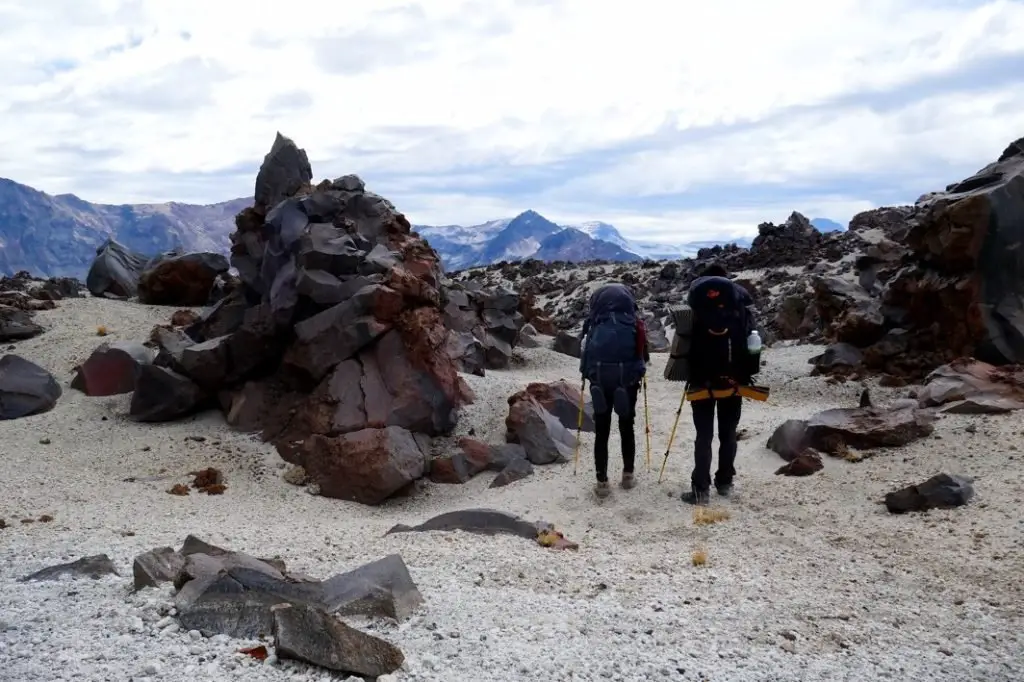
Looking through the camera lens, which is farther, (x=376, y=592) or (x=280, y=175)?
(x=280, y=175)

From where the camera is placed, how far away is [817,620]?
5.45 meters

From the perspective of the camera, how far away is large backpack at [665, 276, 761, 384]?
29.2 ft

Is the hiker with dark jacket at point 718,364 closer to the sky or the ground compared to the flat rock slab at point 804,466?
closer to the sky

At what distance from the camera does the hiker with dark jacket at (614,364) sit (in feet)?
30.5

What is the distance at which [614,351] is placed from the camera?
9305mm

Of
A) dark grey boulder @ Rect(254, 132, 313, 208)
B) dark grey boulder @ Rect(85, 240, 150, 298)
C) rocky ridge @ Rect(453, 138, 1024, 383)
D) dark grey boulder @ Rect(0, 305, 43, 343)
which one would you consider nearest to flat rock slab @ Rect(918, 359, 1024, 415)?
rocky ridge @ Rect(453, 138, 1024, 383)

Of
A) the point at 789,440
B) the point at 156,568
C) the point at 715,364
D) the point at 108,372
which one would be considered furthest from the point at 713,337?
the point at 108,372

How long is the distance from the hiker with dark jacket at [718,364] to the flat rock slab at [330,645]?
5.06 m

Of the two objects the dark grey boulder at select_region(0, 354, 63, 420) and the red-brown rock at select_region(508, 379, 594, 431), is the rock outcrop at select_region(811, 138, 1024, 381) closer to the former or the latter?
the red-brown rock at select_region(508, 379, 594, 431)

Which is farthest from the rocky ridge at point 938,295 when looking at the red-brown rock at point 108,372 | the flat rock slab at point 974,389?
the red-brown rock at point 108,372

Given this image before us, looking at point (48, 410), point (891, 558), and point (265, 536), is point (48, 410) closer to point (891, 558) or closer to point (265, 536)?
point (265, 536)

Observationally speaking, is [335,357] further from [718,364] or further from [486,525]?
[718,364]

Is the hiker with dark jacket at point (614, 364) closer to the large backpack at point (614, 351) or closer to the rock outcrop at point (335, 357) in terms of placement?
the large backpack at point (614, 351)

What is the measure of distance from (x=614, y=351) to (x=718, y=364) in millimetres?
1147
